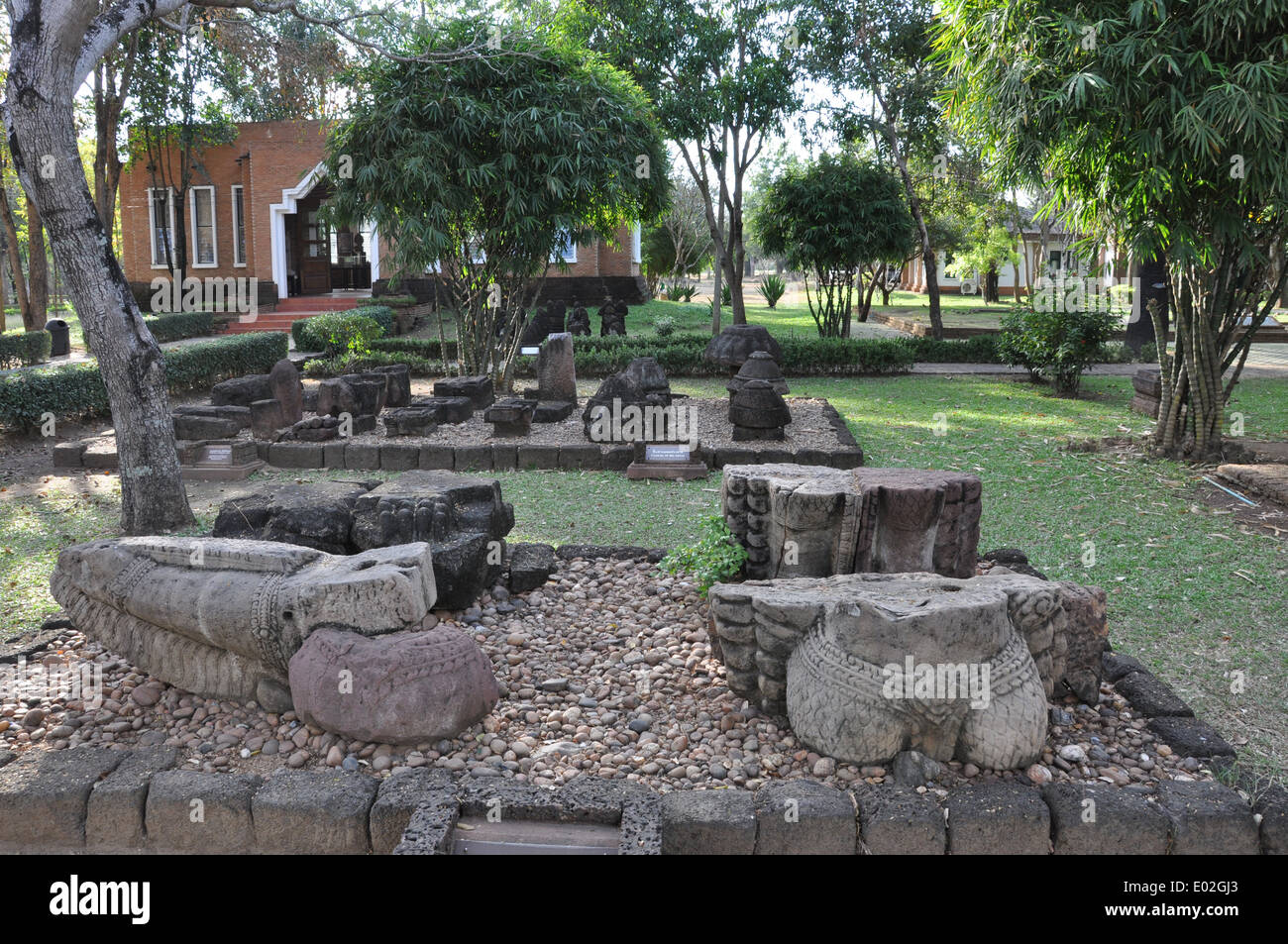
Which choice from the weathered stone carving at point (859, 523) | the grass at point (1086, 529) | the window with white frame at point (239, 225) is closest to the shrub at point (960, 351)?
the grass at point (1086, 529)

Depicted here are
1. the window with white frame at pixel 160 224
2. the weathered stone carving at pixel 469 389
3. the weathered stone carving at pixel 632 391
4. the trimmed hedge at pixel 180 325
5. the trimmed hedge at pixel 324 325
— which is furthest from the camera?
the window with white frame at pixel 160 224

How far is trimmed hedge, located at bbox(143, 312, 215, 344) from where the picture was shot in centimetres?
1934

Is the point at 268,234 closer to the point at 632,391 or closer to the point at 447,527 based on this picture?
the point at 632,391

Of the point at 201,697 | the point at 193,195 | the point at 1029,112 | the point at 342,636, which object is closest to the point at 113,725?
the point at 201,697

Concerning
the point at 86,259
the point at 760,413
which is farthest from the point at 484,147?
the point at 86,259

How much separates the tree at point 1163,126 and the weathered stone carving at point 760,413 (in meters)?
2.94

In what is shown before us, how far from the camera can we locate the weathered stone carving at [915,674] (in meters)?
3.57

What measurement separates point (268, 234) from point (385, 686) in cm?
2229

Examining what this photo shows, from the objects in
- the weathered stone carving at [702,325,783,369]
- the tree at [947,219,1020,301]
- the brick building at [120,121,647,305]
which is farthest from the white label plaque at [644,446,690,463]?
the tree at [947,219,1020,301]

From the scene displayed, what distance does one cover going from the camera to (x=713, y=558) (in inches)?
194

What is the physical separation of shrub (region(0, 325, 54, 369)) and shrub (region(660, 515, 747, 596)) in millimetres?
14485

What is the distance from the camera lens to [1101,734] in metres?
3.97

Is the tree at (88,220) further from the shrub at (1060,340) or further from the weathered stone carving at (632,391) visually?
the shrub at (1060,340)

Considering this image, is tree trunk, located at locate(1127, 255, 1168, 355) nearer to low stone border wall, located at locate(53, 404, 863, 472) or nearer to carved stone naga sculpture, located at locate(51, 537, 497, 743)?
low stone border wall, located at locate(53, 404, 863, 472)
